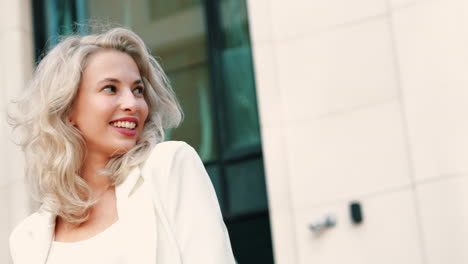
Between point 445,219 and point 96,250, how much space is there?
6.72m

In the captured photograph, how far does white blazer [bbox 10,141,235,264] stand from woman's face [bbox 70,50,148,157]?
18cm

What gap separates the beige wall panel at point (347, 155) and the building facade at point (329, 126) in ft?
→ 0.04

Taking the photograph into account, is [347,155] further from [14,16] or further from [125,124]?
[125,124]

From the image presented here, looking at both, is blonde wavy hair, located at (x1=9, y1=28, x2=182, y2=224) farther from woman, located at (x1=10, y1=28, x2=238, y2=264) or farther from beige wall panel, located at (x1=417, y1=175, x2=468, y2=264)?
beige wall panel, located at (x1=417, y1=175, x2=468, y2=264)

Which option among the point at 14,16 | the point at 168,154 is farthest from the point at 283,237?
the point at 168,154

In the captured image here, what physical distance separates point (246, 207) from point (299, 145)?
1265 mm

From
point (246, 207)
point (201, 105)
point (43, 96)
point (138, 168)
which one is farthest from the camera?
point (201, 105)

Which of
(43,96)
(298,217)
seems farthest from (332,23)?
(43,96)

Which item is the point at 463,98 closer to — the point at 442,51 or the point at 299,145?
the point at 442,51

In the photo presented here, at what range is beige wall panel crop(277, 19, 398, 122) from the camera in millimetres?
10906

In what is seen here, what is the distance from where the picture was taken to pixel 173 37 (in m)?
13.2

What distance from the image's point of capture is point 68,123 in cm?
426

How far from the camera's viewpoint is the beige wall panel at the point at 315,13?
36.7 ft

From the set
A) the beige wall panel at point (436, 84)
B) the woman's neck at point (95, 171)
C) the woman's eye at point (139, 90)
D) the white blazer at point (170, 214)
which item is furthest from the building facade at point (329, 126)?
the white blazer at point (170, 214)
